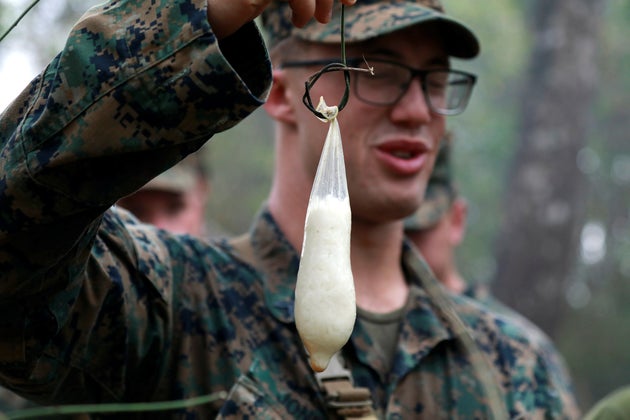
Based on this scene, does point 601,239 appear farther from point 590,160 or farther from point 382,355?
point 382,355

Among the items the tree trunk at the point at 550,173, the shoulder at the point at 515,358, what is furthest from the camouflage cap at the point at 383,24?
the tree trunk at the point at 550,173

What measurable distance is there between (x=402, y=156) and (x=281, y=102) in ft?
1.50

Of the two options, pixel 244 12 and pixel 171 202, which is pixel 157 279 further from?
pixel 171 202

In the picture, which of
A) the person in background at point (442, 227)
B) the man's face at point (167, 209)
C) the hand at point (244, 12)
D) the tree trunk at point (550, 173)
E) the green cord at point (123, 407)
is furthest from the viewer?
the tree trunk at point (550, 173)

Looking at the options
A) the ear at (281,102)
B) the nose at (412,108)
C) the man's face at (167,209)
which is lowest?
the man's face at (167,209)

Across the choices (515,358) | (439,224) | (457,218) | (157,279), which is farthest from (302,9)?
(457,218)

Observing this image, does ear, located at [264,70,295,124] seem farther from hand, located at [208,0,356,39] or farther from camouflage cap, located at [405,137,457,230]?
camouflage cap, located at [405,137,457,230]

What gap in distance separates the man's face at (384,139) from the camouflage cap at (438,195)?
104 inches

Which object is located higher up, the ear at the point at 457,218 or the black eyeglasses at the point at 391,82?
the black eyeglasses at the point at 391,82

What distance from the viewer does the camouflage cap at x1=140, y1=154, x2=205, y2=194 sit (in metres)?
5.56

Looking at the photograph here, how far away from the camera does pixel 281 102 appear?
3.03m

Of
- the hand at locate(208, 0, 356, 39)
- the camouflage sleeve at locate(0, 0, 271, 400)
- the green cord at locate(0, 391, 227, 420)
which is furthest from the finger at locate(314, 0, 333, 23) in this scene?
the green cord at locate(0, 391, 227, 420)

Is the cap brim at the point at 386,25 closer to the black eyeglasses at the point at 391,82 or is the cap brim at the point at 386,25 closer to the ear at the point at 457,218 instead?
the black eyeglasses at the point at 391,82

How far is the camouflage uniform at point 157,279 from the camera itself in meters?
1.78
